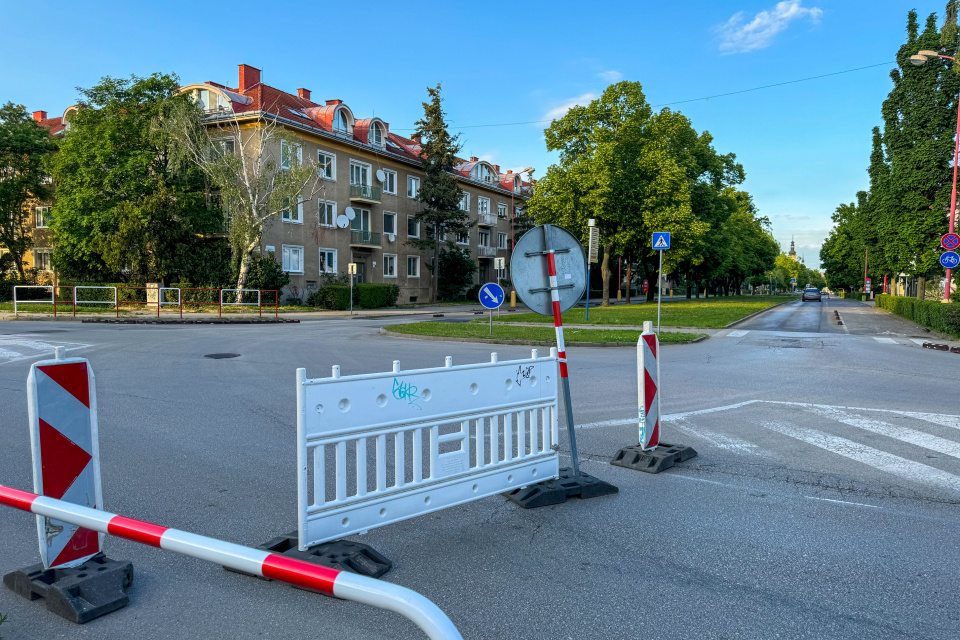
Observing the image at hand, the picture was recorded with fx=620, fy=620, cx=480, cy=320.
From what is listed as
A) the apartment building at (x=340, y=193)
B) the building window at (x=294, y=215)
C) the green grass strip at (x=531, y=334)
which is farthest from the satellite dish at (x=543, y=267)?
the building window at (x=294, y=215)

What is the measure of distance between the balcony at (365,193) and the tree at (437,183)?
4539mm

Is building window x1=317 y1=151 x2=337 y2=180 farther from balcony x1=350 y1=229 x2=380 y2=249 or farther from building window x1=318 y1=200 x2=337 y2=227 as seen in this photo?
balcony x1=350 y1=229 x2=380 y2=249

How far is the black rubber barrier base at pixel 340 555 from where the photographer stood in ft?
11.2

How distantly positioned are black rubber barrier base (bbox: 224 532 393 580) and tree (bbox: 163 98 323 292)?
2930cm

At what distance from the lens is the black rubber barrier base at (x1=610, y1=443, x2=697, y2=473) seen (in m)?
5.53

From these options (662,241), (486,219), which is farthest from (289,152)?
(486,219)

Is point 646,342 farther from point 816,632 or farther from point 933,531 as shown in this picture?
point 816,632

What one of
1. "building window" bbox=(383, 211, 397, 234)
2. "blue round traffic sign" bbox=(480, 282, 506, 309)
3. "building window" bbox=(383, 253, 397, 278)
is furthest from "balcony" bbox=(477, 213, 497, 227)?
"blue round traffic sign" bbox=(480, 282, 506, 309)

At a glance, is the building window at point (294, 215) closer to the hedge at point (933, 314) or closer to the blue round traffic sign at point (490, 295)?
the blue round traffic sign at point (490, 295)

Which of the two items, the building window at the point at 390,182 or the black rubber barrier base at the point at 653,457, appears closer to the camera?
the black rubber barrier base at the point at 653,457

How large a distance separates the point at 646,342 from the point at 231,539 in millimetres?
3741

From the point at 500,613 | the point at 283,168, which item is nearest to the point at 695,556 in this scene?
the point at 500,613

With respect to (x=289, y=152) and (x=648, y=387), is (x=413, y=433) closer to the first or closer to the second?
(x=648, y=387)

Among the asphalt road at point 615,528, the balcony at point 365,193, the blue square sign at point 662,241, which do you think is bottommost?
the asphalt road at point 615,528
